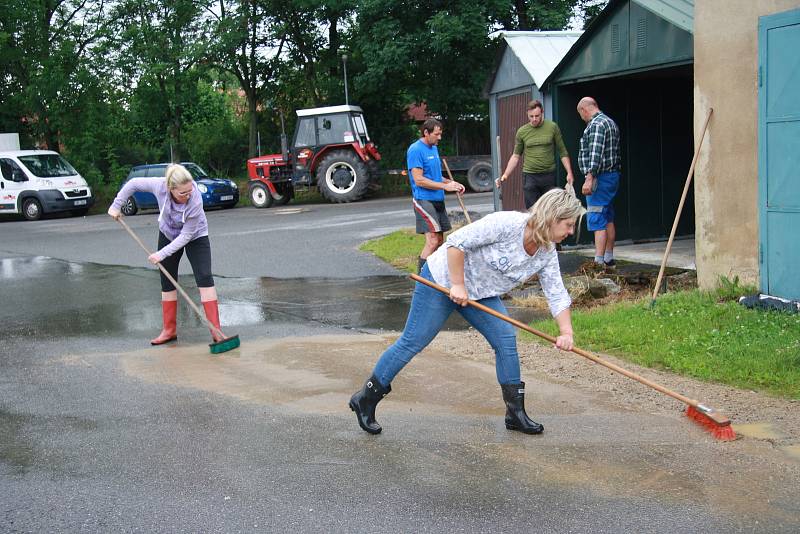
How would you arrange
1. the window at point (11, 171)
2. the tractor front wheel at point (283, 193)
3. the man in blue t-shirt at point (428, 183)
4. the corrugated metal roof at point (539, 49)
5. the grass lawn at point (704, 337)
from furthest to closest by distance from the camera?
the window at point (11, 171)
the tractor front wheel at point (283, 193)
the corrugated metal roof at point (539, 49)
the man in blue t-shirt at point (428, 183)
the grass lawn at point (704, 337)

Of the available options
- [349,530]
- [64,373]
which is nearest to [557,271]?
[349,530]

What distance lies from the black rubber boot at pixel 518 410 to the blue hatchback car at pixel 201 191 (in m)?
21.7

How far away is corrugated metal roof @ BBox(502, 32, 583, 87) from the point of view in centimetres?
1245

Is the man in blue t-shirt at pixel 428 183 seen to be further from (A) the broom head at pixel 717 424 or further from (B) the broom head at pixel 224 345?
(A) the broom head at pixel 717 424

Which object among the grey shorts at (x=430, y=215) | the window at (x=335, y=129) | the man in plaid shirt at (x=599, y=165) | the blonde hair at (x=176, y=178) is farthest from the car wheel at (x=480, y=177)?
the blonde hair at (x=176, y=178)

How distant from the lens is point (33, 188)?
26250 millimetres

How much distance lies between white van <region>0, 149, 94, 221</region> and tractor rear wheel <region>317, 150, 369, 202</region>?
25.7 ft

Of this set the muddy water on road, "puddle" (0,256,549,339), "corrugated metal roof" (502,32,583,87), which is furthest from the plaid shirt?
the muddy water on road

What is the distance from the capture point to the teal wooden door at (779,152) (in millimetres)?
7117

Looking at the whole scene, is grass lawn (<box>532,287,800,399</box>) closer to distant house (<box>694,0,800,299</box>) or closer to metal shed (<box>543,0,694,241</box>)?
distant house (<box>694,0,800,299</box>)

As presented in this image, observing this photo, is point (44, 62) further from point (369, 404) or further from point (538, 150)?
point (369, 404)

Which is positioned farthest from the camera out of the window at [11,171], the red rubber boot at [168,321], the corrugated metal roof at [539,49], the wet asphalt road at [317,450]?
the window at [11,171]

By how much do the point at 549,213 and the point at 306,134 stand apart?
68.5ft

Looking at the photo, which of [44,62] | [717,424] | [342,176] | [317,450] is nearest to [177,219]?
[317,450]
